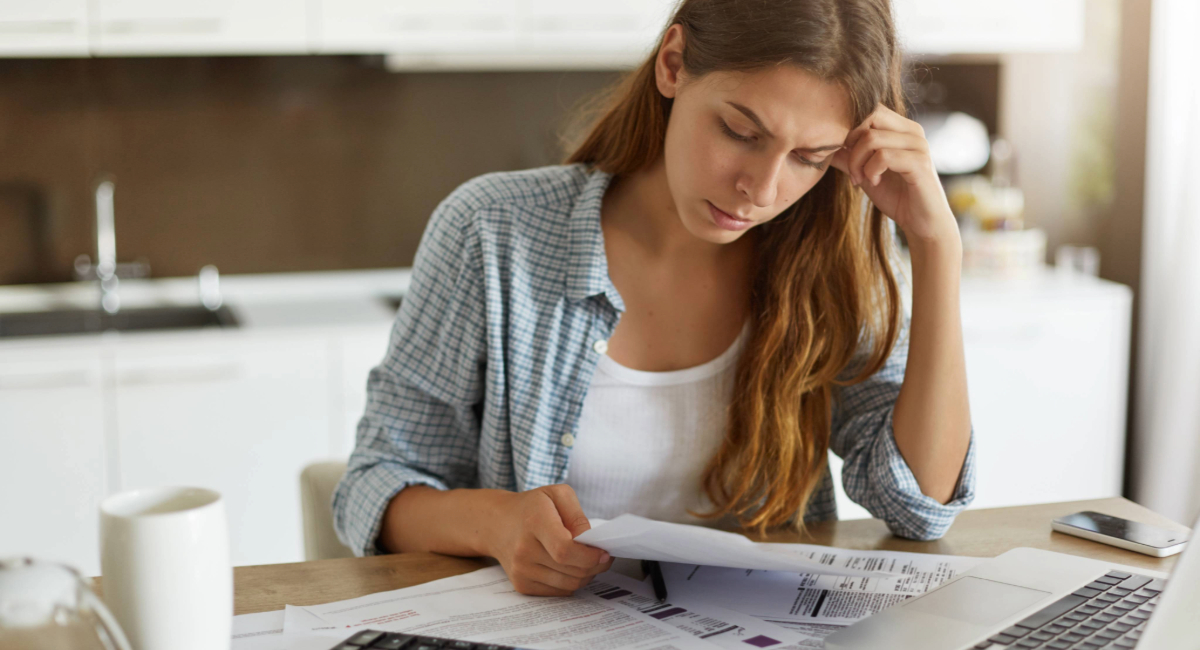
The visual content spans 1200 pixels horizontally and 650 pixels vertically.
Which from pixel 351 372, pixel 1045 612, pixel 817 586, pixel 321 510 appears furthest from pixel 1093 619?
pixel 351 372

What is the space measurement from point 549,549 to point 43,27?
7.12ft

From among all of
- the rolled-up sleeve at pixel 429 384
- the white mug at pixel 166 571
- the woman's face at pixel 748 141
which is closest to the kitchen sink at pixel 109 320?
the rolled-up sleeve at pixel 429 384

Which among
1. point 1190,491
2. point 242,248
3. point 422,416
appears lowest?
point 1190,491

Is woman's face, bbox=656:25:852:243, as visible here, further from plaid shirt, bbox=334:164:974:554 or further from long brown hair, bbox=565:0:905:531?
plaid shirt, bbox=334:164:974:554

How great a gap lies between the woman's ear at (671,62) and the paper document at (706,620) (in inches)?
22.0

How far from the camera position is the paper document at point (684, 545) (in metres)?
0.85

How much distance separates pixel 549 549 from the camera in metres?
0.92

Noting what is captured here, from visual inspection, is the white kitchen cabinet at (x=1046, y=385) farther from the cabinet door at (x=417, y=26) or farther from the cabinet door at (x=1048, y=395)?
the cabinet door at (x=417, y=26)

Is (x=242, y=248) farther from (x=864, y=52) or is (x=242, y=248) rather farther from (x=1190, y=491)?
(x=1190, y=491)

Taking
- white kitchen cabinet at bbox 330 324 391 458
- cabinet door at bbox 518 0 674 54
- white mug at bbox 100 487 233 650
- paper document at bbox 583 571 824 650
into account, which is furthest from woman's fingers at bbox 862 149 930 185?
cabinet door at bbox 518 0 674 54

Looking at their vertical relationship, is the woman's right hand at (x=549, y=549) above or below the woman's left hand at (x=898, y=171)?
below

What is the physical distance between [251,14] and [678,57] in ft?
5.60

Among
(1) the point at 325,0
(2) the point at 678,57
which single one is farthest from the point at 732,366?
(1) the point at 325,0

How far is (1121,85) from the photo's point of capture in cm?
329
